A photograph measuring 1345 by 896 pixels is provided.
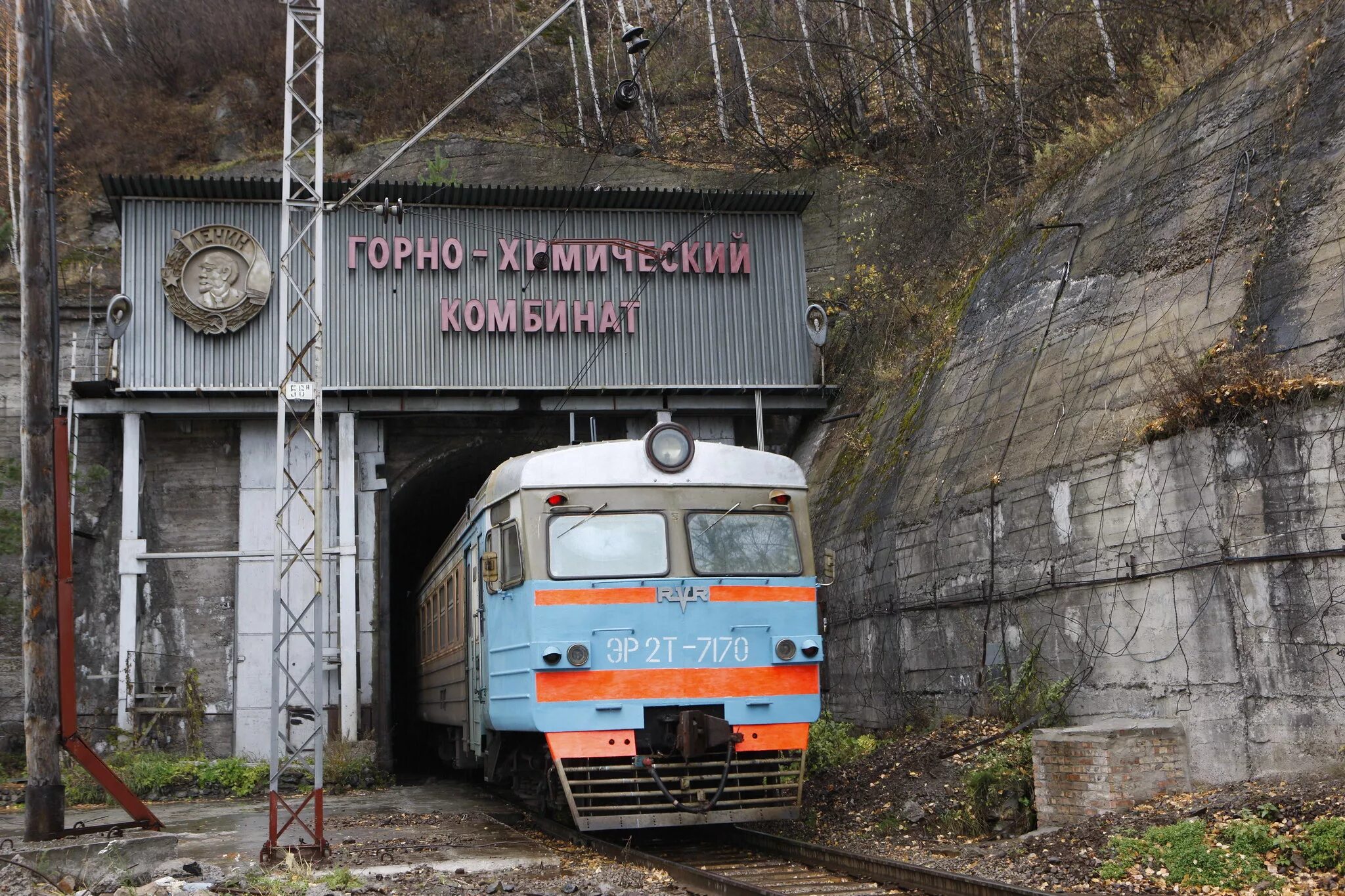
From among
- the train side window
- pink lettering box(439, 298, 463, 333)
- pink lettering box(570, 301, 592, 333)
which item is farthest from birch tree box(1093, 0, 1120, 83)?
the train side window

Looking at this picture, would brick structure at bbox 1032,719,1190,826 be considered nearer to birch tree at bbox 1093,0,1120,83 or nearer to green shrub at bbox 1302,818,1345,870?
green shrub at bbox 1302,818,1345,870

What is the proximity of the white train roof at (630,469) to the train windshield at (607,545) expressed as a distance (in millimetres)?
306

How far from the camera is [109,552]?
20.2 meters

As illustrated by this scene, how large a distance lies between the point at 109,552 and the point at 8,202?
1305 centimetres

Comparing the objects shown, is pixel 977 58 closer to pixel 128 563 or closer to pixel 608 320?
pixel 608 320

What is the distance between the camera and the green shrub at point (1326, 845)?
672 centimetres

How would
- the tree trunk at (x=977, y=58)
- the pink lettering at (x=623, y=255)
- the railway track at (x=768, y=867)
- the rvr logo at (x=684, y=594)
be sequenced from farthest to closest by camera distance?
the tree trunk at (x=977, y=58) < the pink lettering at (x=623, y=255) < the rvr logo at (x=684, y=594) < the railway track at (x=768, y=867)

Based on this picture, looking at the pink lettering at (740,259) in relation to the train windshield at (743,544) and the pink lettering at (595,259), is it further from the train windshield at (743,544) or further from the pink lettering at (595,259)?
the train windshield at (743,544)

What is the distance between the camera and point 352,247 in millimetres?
20438

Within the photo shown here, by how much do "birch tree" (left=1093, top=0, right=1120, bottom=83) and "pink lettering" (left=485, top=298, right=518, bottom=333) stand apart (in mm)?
10137

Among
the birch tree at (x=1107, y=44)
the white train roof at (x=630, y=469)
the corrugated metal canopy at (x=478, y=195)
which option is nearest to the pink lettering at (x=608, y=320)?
the corrugated metal canopy at (x=478, y=195)

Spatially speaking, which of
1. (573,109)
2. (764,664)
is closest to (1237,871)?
(764,664)

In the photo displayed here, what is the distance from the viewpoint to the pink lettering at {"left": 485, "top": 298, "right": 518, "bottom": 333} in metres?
20.5

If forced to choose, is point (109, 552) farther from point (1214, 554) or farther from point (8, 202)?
point (1214, 554)
